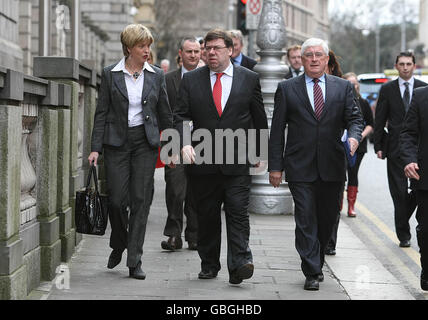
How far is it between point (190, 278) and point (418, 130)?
6.82 feet

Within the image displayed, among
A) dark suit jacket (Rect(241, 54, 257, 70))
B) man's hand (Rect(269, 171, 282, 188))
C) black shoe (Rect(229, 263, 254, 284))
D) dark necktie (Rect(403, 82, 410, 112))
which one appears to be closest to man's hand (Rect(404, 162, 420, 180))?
man's hand (Rect(269, 171, 282, 188))

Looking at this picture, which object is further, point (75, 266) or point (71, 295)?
point (75, 266)

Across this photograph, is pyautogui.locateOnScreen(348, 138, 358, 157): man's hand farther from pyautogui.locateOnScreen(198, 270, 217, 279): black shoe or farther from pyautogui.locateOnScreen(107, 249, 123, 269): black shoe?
pyautogui.locateOnScreen(107, 249, 123, 269): black shoe

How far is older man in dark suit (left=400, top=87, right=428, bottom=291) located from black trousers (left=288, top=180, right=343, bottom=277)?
0.57 metres

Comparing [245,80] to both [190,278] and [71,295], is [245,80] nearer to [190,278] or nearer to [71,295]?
[190,278]

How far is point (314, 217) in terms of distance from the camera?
7.43m

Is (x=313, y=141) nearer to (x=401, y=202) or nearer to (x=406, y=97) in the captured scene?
(x=401, y=202)

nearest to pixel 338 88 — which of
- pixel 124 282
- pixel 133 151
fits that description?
pixel 133 151

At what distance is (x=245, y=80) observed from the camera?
7.38 m

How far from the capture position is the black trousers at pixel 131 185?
740 centimetres

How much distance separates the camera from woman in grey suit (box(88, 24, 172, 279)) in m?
7.38

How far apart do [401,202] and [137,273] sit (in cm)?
373
